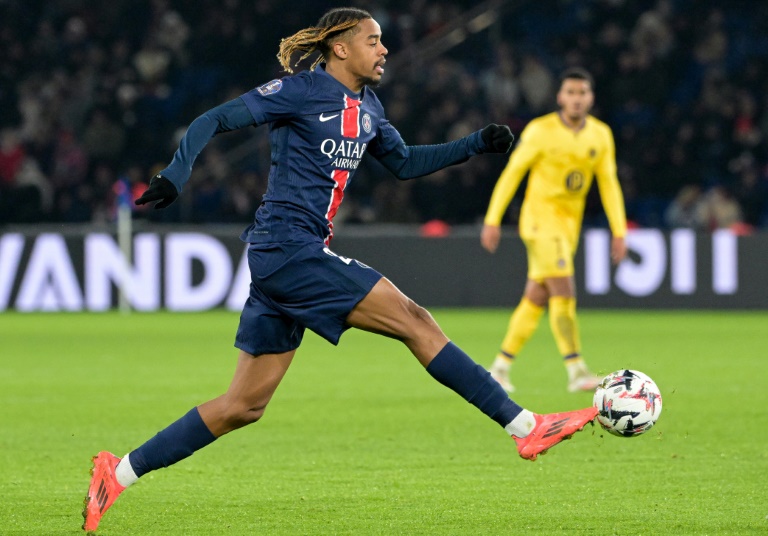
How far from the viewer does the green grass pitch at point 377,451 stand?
5172mm

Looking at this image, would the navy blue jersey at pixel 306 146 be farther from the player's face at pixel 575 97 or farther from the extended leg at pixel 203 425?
the player's face at pixel 575 97

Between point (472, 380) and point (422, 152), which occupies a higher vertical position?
point (422, 152)

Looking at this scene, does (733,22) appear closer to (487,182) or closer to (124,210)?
(487,182)

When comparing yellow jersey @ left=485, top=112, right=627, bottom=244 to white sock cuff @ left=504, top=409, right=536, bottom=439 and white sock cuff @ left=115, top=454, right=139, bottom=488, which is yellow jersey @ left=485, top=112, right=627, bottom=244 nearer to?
white sock cuff @ left=504, top=409, right=536, bottom=439

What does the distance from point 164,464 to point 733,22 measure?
665 inches

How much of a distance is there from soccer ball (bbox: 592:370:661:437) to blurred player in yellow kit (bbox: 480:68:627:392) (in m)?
4.22

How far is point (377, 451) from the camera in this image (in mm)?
6934

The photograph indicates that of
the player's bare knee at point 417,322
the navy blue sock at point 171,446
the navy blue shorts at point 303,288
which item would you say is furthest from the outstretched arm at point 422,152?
the navy blue sock at point 171,446

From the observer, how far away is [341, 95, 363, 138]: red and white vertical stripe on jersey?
5.20 m

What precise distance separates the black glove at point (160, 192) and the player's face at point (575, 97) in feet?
17.6

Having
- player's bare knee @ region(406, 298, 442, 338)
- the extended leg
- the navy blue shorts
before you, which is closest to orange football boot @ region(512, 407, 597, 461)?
player's bare knee @ region(406, 298, 442, 338)

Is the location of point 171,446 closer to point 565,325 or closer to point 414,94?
point 565,325

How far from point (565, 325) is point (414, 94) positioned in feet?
34.2

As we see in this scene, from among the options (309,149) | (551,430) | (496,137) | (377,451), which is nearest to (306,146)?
(309,149)
